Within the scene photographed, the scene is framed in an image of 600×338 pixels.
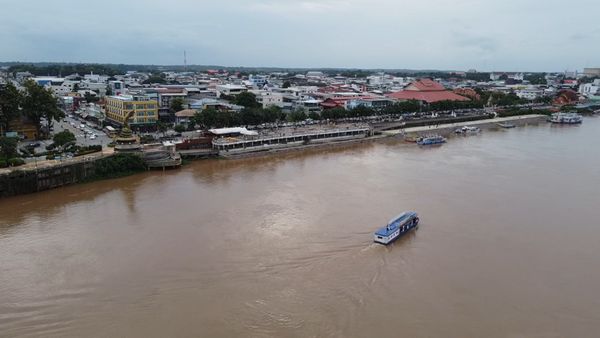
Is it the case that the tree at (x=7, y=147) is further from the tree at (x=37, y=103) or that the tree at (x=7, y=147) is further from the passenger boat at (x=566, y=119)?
the passenger boat at (x=566, y=119)

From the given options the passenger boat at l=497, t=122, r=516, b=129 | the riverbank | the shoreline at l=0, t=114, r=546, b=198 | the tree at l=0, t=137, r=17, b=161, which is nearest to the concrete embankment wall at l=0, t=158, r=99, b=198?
the shoreline at l=0, t=114, r=546, b=198

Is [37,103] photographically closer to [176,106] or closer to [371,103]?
[176,106]

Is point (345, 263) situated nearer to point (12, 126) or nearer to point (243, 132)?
point (243, 132)

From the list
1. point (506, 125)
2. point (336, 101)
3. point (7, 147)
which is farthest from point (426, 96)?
point (7, 147)

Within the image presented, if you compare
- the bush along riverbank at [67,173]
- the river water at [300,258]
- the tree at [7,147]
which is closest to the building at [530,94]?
the river water at [300,258]

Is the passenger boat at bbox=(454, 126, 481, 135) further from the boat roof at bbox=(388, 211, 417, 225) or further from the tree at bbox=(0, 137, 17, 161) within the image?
the tree at bbox=(0, 137, 17, 161)

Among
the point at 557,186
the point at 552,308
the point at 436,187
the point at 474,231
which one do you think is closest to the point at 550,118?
the point at 557,186
